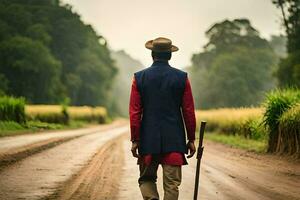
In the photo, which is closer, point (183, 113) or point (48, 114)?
point (183, 113)

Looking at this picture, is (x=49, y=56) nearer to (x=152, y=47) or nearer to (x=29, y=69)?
(x=29, y=69)

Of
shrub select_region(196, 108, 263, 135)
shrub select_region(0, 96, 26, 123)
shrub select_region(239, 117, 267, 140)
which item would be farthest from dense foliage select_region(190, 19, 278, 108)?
shrub select_region(239, 117, 267, 140)

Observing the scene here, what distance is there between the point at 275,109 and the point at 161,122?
11796 mm

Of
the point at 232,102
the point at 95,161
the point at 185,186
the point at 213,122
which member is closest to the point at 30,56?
the point at 232,102

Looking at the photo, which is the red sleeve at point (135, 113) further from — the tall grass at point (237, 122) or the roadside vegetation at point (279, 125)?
the tall grass at point (237, 122)

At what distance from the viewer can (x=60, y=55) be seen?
67750 mm

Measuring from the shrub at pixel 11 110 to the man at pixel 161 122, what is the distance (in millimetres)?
25934

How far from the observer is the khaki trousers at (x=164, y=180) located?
5695 millimetres

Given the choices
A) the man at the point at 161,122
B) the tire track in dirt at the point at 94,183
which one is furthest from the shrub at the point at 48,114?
the man at the point at 161,122

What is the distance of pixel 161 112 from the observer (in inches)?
225

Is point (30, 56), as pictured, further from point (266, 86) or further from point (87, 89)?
point (266, 86)

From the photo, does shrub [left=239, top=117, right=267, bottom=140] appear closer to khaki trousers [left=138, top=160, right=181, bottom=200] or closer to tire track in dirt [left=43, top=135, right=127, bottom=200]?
tire track in dirt [left=43, top=135, right=127, bottom=200]

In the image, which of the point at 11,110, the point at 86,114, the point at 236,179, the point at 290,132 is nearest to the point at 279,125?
the point at 290,132

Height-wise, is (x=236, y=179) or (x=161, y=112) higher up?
(x=161, y=112)
